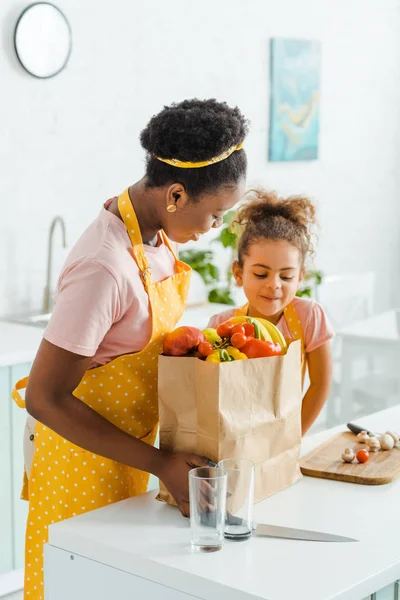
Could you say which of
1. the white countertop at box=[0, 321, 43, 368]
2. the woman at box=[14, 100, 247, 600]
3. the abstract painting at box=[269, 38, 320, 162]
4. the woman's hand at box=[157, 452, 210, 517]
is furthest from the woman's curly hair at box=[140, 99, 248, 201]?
the abstract painting at box=[269, 38, 320, 162]

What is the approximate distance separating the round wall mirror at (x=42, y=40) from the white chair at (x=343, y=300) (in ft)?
5.83

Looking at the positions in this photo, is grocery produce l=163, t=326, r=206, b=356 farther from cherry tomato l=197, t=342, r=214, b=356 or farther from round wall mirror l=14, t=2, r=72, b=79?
round wall mirror l=14, t=2, r=72, b=79

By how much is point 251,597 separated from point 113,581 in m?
0.27

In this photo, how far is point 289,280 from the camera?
6.77 ft

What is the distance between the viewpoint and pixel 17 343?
9.70 feet

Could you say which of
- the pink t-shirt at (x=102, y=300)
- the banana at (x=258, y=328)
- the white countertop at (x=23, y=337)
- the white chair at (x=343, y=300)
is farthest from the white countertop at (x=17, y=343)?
the white chair at (x=343, y=300)

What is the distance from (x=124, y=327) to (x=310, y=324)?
586mm

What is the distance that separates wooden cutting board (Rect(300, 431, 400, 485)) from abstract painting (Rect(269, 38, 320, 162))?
9.59 feet

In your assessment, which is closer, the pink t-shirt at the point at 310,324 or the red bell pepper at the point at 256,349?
the red bell pepper at the point at 256,349

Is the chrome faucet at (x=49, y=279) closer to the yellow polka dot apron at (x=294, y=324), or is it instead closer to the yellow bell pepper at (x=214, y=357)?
the yellow polka dot apron at (x=294, y=324)

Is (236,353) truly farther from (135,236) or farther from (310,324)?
(310,324)

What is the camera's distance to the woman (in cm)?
151

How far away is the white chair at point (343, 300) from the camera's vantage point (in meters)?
4.57

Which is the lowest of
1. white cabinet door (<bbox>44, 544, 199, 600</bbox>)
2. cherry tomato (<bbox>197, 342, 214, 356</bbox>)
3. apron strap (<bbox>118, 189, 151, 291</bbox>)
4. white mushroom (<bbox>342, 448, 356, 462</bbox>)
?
white cabinet door (<bbox>44, 544, 199, 600</bbox>)
